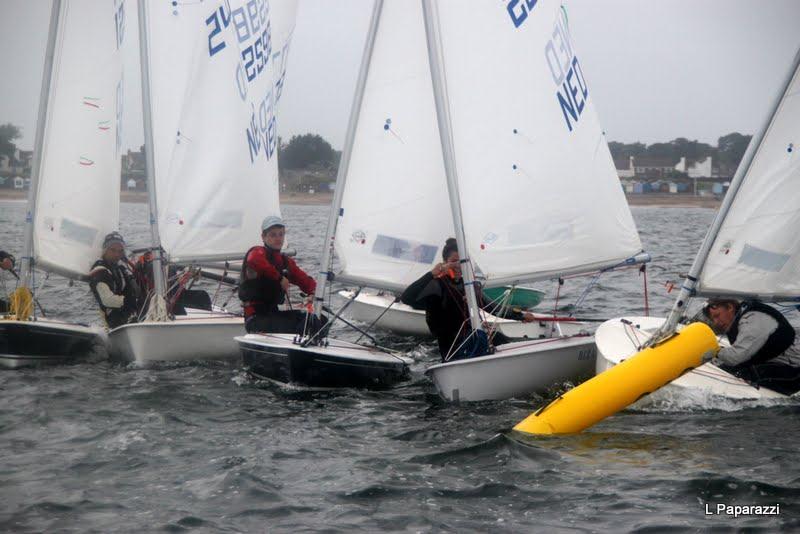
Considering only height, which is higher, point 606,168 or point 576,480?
point 606,168

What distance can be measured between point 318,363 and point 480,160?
1.94 m

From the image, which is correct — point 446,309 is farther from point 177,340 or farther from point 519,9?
point 177,340

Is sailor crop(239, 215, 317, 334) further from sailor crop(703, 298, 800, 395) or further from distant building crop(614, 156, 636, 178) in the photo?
distant building crop(614, 156, 636, 178)

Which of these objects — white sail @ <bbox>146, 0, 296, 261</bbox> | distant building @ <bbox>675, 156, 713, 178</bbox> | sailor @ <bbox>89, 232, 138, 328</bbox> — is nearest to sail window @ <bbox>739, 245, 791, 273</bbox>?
white sail @ <bbox>146, 0, 296, 261</bbox>

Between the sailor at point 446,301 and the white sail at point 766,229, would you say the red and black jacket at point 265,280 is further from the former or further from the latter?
the white sail at point 766,229

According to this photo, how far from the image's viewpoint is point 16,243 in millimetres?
26281

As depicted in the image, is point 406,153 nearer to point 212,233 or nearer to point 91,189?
point 212,233

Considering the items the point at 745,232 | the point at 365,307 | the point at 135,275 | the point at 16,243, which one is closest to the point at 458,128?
the point at 745,232

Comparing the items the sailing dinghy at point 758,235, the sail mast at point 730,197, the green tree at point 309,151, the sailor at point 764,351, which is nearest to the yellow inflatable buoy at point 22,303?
the sailing dinghy at point 758,235

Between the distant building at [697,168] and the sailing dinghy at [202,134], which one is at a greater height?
the distant building at [697,168]

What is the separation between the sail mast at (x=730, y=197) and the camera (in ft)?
23.6

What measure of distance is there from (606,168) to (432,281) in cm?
171

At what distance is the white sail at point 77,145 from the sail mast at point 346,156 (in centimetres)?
284

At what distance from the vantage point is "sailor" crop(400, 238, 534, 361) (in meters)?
7.73
